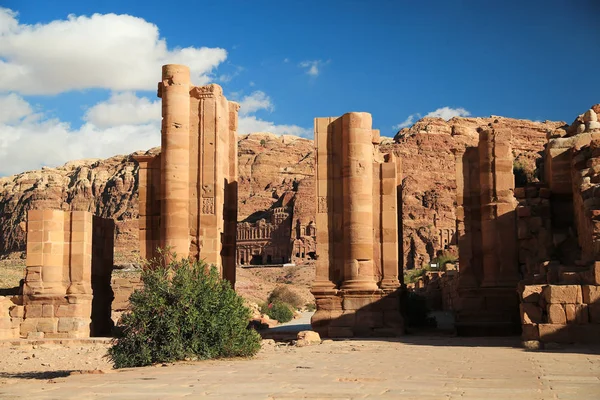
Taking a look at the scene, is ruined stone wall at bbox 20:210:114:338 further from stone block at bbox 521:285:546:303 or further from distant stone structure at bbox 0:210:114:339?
stone block at bbox 521:285:546:303

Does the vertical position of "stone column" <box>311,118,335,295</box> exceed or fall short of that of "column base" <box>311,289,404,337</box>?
it exceeds it

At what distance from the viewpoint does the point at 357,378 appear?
355 inches

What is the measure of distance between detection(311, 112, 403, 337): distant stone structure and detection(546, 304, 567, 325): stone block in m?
5.88

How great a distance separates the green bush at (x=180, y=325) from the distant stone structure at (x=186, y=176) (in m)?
6.56

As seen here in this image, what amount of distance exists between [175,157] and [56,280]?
4.75 meters

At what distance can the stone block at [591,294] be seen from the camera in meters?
13.5

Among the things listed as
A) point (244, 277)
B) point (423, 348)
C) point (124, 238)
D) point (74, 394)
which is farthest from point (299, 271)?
point (74, 394)

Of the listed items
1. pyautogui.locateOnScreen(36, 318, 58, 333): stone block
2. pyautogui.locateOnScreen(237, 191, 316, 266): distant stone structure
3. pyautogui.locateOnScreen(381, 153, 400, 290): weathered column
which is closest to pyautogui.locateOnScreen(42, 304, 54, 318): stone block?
pyautogui.locateOnScreen(36, 318, 58, 333): stone block

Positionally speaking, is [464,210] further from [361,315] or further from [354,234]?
[361,315]

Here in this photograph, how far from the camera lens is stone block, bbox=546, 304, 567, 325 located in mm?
13641

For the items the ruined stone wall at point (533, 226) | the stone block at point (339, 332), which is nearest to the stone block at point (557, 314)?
the ruined stone wall at point (533, 226)

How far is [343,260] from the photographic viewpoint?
788 inches

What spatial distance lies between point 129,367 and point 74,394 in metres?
4.11

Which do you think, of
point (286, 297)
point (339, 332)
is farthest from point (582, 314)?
point (286, 297)
